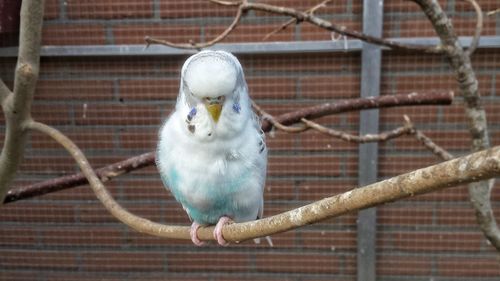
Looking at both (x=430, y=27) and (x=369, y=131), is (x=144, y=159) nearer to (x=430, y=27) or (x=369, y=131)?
(x=369, y=131)

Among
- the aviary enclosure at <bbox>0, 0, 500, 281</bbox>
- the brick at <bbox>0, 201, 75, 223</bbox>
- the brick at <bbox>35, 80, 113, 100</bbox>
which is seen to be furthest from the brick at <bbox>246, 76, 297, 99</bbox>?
the brick at <bbox>0, 201, 75, 223</bbox>

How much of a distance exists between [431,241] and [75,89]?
1.05 meters

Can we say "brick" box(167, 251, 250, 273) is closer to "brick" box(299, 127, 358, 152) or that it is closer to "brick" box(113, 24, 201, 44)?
"brick" box(299, 127, 358, 152)

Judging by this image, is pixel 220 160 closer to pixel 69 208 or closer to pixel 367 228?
pixel 367 228

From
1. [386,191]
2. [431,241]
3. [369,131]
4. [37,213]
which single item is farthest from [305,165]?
[386,191]

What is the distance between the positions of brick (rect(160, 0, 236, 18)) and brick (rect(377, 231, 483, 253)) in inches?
28.9

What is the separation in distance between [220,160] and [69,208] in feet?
3.13

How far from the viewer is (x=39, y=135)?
1.30 m

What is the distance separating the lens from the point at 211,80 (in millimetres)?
451

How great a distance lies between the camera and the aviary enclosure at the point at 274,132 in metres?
1.18

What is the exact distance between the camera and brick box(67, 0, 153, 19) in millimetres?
1234

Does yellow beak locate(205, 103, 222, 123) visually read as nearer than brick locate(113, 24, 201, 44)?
Yes

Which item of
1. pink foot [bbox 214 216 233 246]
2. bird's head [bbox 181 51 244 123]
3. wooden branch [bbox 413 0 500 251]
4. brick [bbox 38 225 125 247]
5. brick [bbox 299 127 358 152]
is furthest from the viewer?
brick [bbox 38 225 125 247]

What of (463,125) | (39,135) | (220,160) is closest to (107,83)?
(39,135)
